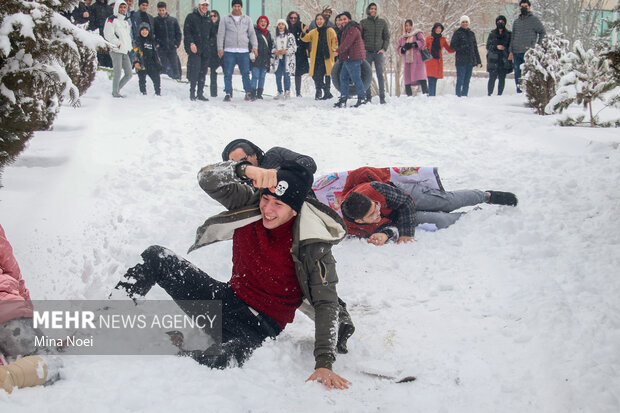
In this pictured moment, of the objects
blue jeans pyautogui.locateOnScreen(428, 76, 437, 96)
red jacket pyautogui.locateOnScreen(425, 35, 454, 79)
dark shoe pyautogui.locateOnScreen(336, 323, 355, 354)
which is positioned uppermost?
red jacket pyautogui.locateOnScreen(425, 35, 454, 79)

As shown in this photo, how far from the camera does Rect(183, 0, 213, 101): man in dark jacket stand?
11258 millimetres

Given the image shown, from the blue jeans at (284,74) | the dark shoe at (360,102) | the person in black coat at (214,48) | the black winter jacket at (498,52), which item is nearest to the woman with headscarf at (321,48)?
the blue jeans at (284,74)

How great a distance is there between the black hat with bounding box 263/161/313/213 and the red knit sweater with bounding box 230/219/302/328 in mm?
169

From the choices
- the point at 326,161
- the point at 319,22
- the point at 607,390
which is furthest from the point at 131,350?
the point at 319,22

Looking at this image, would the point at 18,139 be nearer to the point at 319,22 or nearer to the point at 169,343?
the point at 169,343

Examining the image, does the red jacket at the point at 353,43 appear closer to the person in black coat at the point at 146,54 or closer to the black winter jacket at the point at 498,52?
the black winter jacket at the point at 498,52

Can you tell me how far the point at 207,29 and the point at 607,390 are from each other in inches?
419

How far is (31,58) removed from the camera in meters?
4.36

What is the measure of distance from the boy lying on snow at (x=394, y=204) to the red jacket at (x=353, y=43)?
6.53m

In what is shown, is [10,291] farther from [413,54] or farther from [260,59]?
[413,54]

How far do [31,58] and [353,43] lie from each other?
804 cm

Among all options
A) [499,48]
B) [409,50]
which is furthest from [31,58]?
[499,48]

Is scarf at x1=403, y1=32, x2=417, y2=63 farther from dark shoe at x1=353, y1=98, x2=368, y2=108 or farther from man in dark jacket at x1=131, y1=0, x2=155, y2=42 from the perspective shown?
man in dark jacket at x1=131, y1=0, x2=155, y2=42

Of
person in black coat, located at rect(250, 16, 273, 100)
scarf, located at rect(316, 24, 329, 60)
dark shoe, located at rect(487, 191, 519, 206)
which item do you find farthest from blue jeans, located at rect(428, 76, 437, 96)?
dark shoe, located at rect(487, 191, 519, 206)
